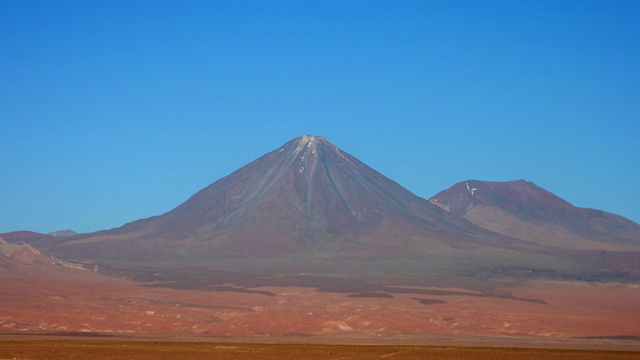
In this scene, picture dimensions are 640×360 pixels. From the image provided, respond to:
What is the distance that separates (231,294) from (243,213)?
81.2m

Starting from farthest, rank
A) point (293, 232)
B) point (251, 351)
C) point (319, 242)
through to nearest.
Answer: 1. point (293, 232)
2. point (319, 242)
3. point (251, 351)

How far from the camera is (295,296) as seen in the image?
366 feet

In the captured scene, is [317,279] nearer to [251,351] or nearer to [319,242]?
[319,242]

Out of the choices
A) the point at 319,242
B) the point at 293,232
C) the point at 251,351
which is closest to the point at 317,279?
the point at 319,242

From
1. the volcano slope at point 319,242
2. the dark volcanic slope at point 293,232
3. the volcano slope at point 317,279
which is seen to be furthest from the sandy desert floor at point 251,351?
the dark volcanic slope at point 293,232

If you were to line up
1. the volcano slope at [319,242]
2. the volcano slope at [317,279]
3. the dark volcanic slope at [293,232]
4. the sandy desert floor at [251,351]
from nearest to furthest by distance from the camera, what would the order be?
the sandy desert floor at [251,351], the volcano slope at [317,279], the volcano slope at [319,242], the dark volcanic slope at [293,232]

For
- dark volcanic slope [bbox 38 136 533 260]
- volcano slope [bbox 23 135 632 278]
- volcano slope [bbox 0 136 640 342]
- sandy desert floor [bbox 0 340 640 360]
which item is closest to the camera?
sandy desert floor [bbox 0 340 640 360]

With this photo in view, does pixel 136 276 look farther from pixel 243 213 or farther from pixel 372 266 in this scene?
pixel 243 213

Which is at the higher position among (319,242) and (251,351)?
(319,242)

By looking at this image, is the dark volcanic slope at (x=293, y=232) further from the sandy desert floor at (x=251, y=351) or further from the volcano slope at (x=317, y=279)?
the sandy desert floor at (x=251, y=351)

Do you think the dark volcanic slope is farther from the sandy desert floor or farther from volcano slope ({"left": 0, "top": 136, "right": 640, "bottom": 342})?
the sandy desert floor

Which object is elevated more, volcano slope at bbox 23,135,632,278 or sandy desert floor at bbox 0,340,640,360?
volcano slope at bbox 23,135,632,278

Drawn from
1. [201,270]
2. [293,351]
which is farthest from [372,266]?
[293,351]

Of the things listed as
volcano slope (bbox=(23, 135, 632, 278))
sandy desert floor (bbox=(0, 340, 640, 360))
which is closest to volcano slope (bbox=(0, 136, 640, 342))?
volcano slope (bbox=(23, 135, 632, 278))
